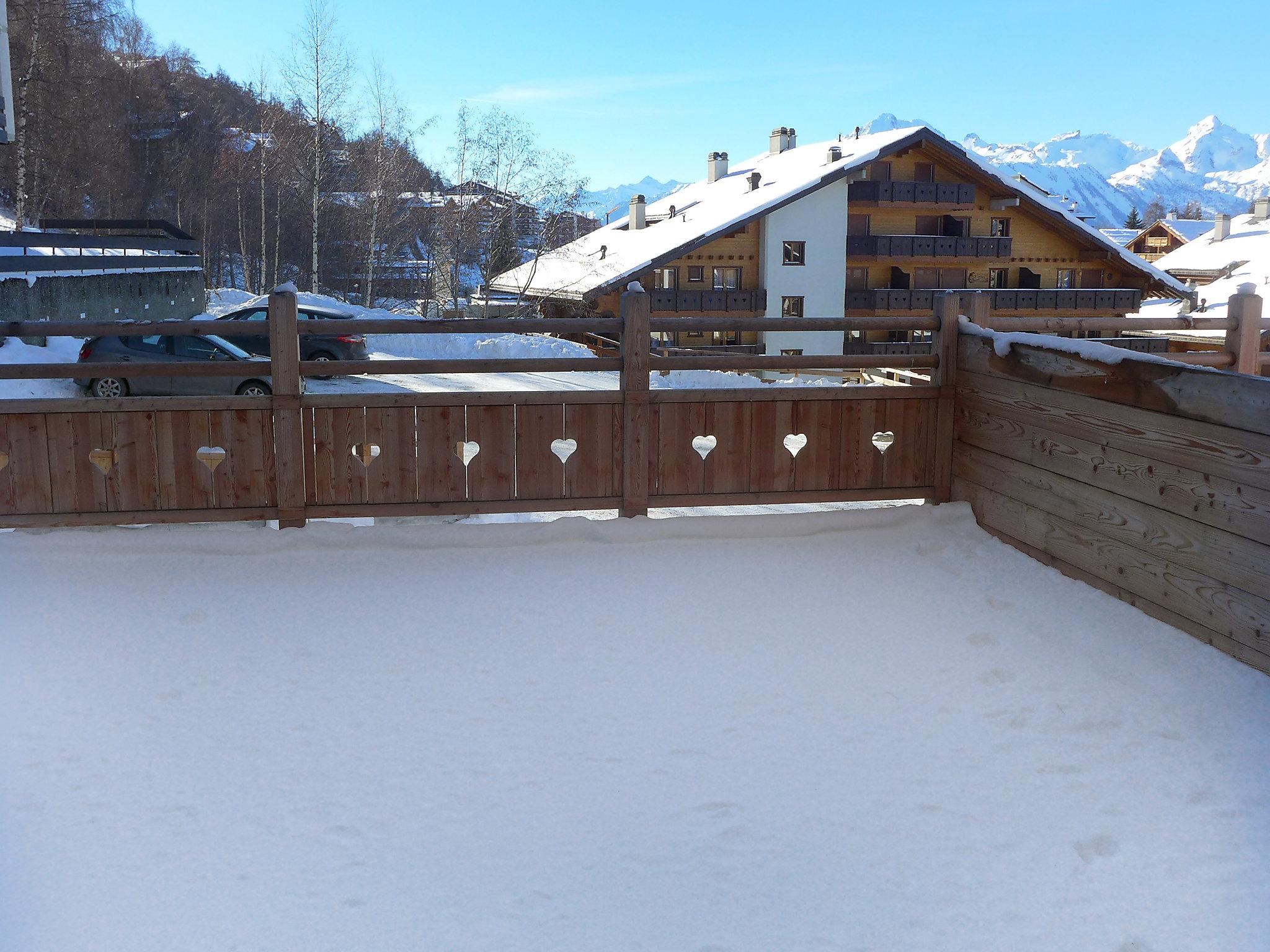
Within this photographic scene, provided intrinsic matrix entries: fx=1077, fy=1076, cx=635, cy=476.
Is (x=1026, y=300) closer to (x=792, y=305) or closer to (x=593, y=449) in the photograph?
(x=792, y=305)

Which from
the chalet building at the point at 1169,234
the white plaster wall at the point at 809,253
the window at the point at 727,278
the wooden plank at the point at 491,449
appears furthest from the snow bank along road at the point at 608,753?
the chalet building at the point at 1169,234

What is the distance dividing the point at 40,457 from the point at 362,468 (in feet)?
6.09

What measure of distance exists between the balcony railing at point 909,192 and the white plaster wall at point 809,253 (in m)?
0.75

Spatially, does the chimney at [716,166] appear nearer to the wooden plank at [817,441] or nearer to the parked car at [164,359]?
the parked car at [164,359]

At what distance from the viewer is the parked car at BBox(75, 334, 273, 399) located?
14.6m

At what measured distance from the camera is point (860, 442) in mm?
6934

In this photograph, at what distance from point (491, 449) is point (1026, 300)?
33145 mm

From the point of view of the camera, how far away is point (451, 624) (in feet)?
17.5

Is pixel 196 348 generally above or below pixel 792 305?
below

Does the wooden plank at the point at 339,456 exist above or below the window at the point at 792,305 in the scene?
below

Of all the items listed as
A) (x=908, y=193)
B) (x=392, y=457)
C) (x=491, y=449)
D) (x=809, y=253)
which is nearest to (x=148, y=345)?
(x=392, y=457)

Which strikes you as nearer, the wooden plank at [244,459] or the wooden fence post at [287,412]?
the wooden fence post at [287,412]

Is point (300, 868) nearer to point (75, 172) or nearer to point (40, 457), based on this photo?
point (40, 457)

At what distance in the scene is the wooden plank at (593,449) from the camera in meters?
6.68
